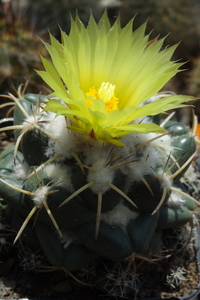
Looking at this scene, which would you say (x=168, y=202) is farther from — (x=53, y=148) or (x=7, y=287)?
(x=7, y=287)

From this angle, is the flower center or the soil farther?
the soil

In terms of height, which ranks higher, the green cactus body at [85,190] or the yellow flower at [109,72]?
the yellow flower at [109,72]

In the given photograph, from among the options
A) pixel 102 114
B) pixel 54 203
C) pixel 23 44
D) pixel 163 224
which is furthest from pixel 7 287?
pixel 23 44

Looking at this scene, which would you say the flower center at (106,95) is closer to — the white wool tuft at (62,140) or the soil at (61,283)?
the white wool tuft at (62,140)

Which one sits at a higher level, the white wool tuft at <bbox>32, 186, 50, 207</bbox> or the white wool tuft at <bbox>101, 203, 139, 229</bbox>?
the white wool tuft at <bbox>32, 186, 50, 207</bbox>

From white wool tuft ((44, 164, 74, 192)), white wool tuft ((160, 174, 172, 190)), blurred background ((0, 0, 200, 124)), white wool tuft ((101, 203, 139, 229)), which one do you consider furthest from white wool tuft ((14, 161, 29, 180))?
blurred background ((0, 0, 200, 124))

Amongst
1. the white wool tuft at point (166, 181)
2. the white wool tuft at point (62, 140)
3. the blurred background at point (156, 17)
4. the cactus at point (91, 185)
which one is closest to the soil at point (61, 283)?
the cactus at point (91, 185)

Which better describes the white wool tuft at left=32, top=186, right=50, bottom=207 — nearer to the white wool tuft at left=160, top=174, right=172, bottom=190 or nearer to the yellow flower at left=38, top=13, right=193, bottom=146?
the yellow flower at left=38, top=13, right=193, bottom=146

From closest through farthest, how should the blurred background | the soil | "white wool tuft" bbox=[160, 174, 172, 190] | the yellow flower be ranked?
1. the yellow flower
2. "white wool tuft" bbox=[160, 174, 172, 190]
3. the soil
4. the blurred background
